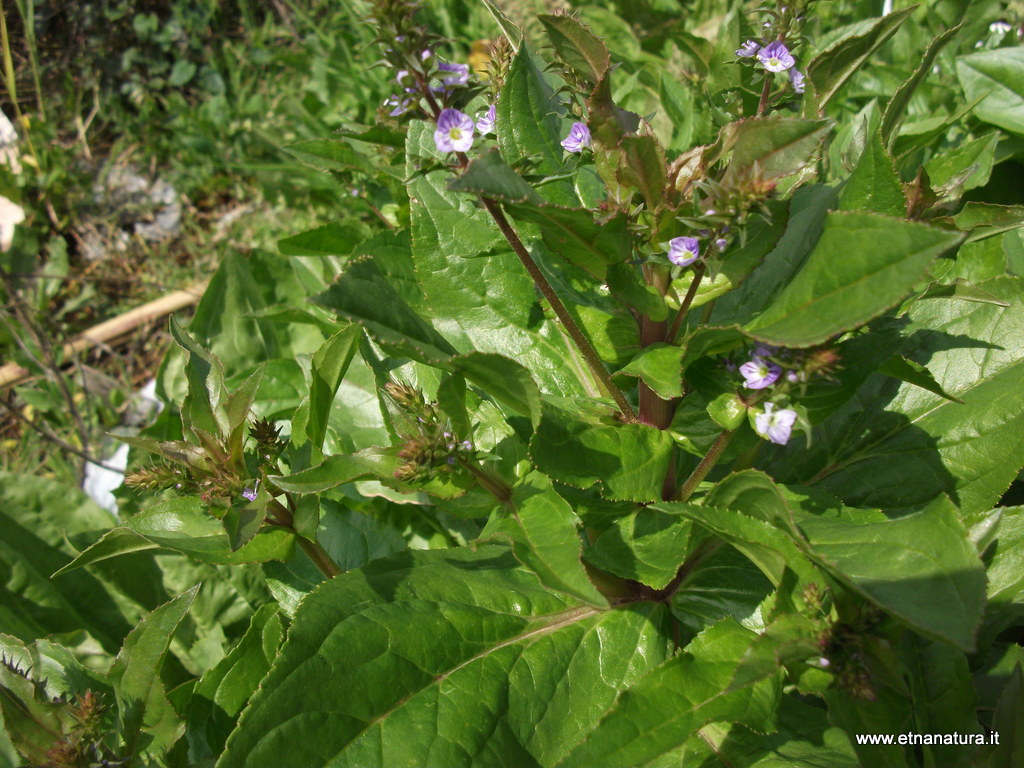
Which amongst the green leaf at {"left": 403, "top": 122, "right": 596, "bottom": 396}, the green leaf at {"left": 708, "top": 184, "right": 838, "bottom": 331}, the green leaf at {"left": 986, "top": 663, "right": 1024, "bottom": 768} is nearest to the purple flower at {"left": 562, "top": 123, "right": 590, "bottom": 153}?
the green leaf at {"left": 708, "top": 184, "right": 838, "bottom": 331}

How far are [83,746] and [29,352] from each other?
3.41 metres

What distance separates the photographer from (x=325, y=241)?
382cm

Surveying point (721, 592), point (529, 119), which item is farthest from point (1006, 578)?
point (529, 119)

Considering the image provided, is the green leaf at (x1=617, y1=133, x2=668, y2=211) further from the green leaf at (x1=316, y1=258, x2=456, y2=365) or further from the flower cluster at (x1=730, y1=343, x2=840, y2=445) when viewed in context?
the green leaf at (x1=316, y1=258, x2=456, y2=365)

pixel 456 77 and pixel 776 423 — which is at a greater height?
pixel 456 77

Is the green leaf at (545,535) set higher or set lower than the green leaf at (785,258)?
lower

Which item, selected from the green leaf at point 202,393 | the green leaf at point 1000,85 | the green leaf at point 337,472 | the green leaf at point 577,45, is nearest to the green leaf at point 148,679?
the green leaf at point 202,393

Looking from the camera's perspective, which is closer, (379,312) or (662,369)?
(379,312)

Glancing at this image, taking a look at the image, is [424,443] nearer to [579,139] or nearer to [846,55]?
[579,139]

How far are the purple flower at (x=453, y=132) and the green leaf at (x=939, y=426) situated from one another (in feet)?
4.76

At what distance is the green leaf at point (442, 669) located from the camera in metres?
1.85

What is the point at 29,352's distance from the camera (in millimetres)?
4648

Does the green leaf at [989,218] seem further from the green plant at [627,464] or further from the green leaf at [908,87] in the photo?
the green leaf at [908,87]

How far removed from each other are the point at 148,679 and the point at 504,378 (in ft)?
4.51
